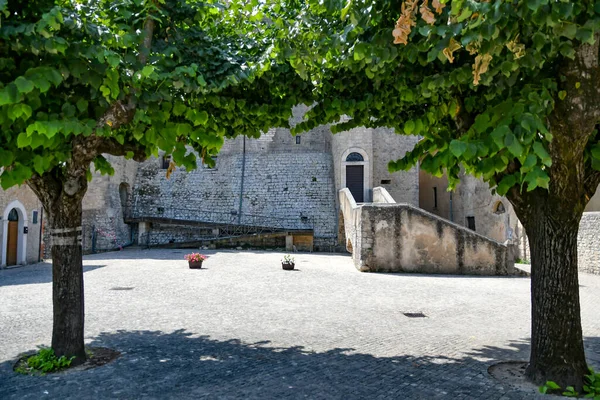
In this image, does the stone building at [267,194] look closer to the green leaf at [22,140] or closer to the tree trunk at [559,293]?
the tree trunk at [559,293]

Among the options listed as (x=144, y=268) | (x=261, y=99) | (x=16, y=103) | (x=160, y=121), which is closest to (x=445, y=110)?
(x=261, y=99)

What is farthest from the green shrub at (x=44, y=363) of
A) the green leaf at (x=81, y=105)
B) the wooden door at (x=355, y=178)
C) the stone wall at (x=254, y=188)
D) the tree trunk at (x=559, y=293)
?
the wooden door at (x=355, y=178)

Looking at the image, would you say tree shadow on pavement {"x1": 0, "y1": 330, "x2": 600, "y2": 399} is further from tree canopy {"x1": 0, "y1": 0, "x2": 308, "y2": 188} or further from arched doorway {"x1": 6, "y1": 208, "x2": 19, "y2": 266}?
arched doorway {"x1": 6, "y1": 208, "x2": 19, "y2": 266}

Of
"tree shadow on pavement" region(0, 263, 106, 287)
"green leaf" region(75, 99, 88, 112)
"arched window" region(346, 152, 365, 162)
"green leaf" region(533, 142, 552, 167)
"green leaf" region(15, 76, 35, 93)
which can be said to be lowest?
"tree shadow on pavement" region(0, 263, 106, 287)

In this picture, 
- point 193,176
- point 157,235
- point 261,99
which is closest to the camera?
point 261,99

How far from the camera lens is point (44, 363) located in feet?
17.9

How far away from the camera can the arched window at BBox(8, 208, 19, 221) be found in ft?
59.8

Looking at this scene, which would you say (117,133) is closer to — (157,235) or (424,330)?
(424,330)

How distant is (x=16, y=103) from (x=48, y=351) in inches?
135

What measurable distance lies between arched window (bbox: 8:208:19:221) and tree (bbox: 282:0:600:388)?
17.4 metres

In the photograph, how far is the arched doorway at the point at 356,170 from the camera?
98.3 feet

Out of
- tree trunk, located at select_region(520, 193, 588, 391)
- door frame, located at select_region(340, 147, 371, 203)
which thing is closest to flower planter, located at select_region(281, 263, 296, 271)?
tree trunk, located at select_region(520, 193, 588, 391)

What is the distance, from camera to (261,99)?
236 inches

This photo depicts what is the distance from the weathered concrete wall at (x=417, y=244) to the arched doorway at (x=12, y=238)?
14.1 m
